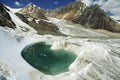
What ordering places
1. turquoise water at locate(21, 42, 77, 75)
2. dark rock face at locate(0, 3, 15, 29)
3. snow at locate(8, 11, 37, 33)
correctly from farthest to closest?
1. snow at locate(8, 11, 37, 33)
2. dark rock face at locate(0, 3, 15, 29)
3. turquoise water at locate(21, 42, 77, 75)

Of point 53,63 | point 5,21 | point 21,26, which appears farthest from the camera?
point 21,26

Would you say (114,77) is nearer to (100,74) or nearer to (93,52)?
(100,74)

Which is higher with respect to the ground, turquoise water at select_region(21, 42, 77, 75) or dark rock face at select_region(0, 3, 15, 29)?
dark rock face at select_region(0, 3, 15, 29)

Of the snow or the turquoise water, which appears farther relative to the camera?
the snow

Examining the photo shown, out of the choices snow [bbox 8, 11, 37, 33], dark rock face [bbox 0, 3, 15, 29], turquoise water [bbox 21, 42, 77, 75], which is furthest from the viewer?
snow [bbox 8, 11, 37, 33]

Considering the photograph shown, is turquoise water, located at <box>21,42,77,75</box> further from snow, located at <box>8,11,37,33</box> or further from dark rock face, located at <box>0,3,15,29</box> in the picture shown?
snow, located at <box>8,11,37,33</box>

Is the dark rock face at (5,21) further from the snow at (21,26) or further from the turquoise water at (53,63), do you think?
the turquoise water at (53,63)

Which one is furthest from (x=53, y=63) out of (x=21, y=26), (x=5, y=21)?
(x=21, y=26)

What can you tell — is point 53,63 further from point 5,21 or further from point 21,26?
point 21,26

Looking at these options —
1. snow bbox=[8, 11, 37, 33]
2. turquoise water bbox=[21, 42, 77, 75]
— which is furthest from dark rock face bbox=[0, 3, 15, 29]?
turquoise water bbox=[21, 42, 77, 75]

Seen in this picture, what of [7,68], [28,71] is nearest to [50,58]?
[28,71]

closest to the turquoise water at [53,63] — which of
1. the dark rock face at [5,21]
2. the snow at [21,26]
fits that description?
the dark rock face at [5,21]

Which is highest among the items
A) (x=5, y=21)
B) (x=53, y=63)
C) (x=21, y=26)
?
(x=5, y=21)
